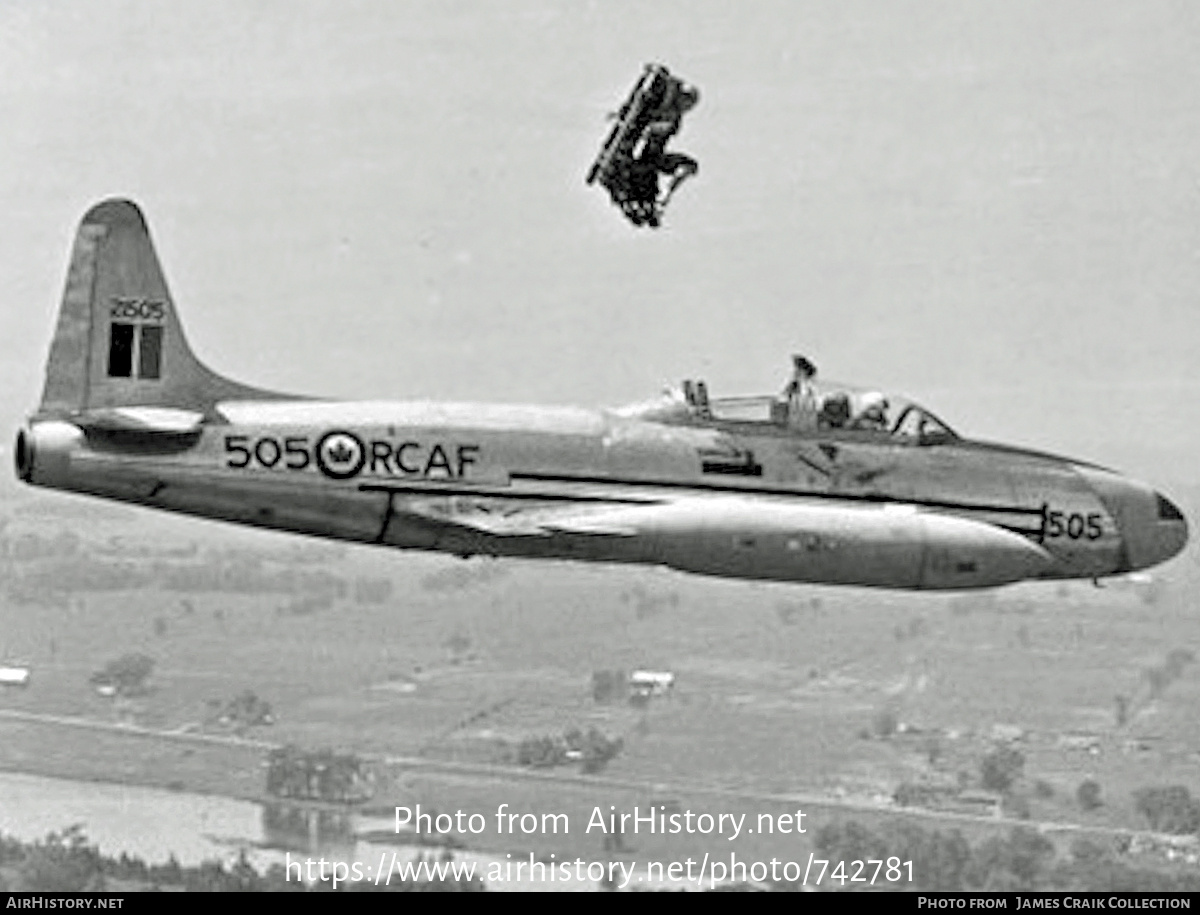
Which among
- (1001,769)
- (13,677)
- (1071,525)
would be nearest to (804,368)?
(1071,525)

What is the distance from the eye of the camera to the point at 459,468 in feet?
75.7

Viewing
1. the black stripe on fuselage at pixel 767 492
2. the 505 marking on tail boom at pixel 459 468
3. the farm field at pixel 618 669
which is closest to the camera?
the 505 marking on tail boom at pixel 459 468

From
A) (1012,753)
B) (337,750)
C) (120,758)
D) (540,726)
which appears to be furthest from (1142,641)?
(120,758)

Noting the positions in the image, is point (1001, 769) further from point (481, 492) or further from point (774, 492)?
point (481, 492)

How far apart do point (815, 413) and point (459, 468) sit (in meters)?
4.36

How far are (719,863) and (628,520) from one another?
123 ft

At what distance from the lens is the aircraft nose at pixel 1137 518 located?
1009 inches

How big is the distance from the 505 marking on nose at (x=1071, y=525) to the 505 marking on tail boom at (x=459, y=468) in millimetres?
894

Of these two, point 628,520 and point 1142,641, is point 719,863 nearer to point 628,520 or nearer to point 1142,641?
point 628,520

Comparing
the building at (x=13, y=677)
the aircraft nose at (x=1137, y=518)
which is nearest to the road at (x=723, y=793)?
the building at (x=13, y=677)

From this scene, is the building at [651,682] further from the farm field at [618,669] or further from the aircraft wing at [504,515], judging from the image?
the aircraft wing at [504,515]

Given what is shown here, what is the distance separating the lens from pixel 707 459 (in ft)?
78.1

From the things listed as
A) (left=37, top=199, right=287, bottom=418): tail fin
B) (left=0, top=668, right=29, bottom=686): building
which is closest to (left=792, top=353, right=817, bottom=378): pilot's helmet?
(left=37, top=199, right=287, bottom=418): tail fin

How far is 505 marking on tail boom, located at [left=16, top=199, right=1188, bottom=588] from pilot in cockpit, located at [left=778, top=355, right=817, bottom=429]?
7cm
